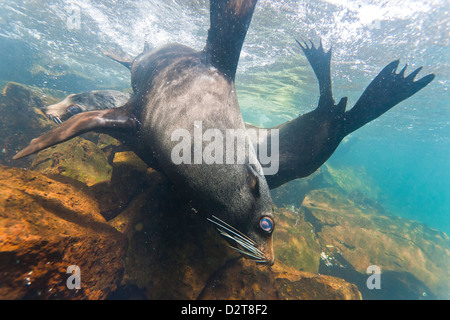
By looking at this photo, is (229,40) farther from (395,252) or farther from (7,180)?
(395,252)

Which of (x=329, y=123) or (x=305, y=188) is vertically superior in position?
(x=329, y=123)

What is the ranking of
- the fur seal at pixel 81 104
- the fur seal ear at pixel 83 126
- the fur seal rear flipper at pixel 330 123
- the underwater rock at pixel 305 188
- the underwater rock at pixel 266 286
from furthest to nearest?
the underwater rock at pixel 305 188
the fur seal at pixel 81 104
the fur seal rear flipper at pixel 330 123
the underwater rock at pixel 266 286
the fur seal ear at pixel 83 126

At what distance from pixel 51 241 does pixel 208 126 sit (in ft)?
6.21

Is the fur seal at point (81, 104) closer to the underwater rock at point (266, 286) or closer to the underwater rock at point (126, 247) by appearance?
the underwater rock at point (126, 247)

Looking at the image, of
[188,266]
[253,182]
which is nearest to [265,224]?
[253,182]

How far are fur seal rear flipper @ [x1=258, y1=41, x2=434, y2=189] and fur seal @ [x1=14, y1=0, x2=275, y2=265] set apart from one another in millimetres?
1009

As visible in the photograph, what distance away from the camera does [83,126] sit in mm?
2168

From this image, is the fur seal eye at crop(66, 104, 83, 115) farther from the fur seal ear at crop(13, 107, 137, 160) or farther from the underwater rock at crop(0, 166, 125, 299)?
the underwater rock at crop(0, 166, 125, 299)

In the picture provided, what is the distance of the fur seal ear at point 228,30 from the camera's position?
90.0 inches

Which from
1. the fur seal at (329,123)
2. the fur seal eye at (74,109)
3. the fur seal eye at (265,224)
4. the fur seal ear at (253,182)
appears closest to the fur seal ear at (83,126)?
the fur seal eye at (74,109)

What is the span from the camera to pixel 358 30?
335 inches

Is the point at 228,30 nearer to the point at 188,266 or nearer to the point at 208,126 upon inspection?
the point at 208,126

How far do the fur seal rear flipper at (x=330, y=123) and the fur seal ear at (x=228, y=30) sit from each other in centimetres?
136

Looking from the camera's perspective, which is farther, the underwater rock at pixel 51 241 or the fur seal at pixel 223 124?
the fur seal at pixel 223 124
